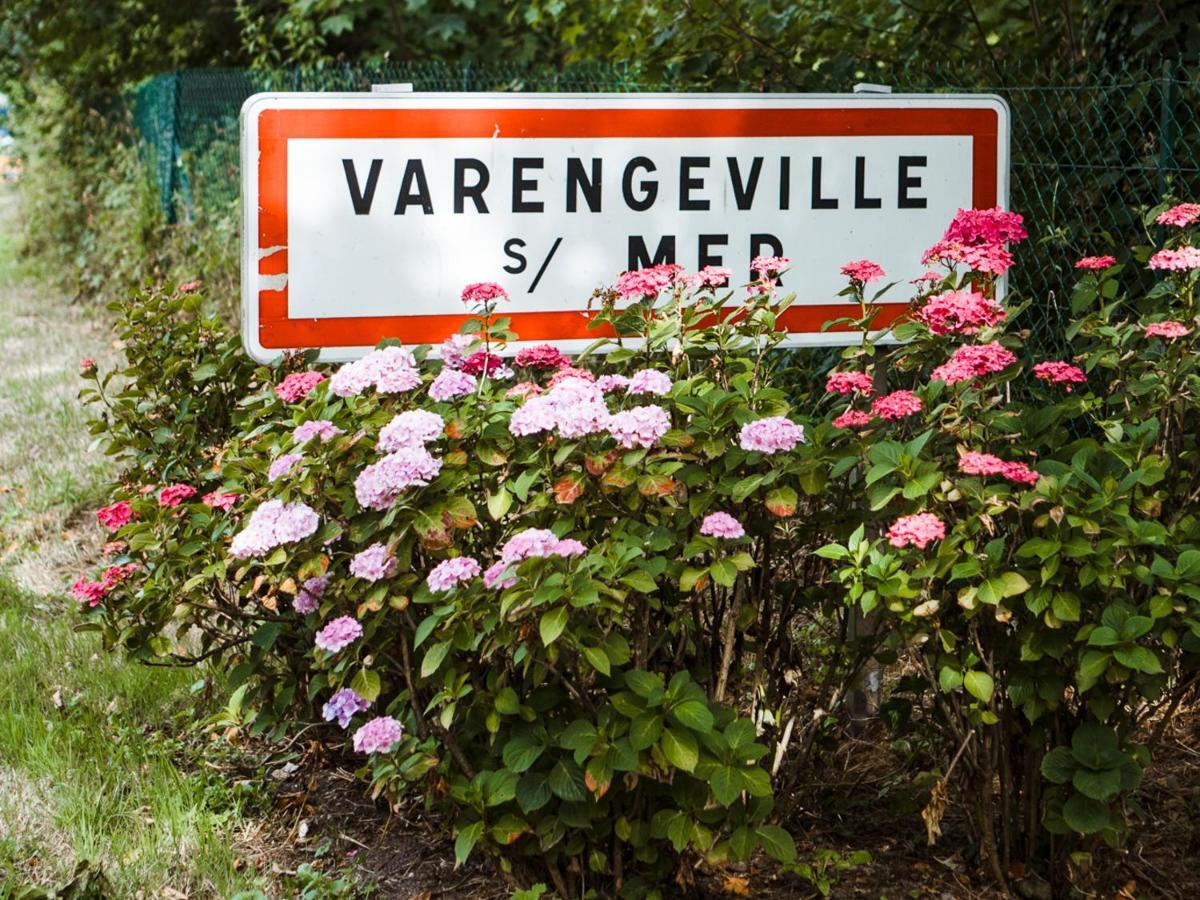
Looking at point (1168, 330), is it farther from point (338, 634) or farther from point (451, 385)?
point (338, 634)

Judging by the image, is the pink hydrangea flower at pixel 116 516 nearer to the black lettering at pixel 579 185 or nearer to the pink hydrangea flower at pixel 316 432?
the pink hydrangea flower at pixel 316 432

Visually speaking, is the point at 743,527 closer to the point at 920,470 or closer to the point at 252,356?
the point at 920,470

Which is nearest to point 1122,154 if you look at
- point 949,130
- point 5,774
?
point 949,130

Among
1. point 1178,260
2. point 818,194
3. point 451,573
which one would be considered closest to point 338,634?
point 451,573

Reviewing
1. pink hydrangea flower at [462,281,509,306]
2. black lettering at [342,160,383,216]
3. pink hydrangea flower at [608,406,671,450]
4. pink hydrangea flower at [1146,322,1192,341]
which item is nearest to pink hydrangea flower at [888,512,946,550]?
pink hydrangea flower at [608,406,671,450]

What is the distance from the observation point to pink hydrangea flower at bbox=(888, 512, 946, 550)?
2.18 m

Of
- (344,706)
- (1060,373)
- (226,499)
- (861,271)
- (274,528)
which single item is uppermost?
(861,271)

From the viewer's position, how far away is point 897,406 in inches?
91.1

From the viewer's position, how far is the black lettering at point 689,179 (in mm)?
3066

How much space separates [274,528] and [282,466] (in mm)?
146

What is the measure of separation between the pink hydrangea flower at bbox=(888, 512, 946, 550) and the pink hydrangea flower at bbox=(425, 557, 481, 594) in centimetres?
68

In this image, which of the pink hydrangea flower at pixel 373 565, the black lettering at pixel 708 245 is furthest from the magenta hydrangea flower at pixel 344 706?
the black lettering at pixel 708 245

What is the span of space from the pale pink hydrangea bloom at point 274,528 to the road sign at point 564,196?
61cm

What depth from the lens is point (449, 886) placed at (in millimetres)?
2736
